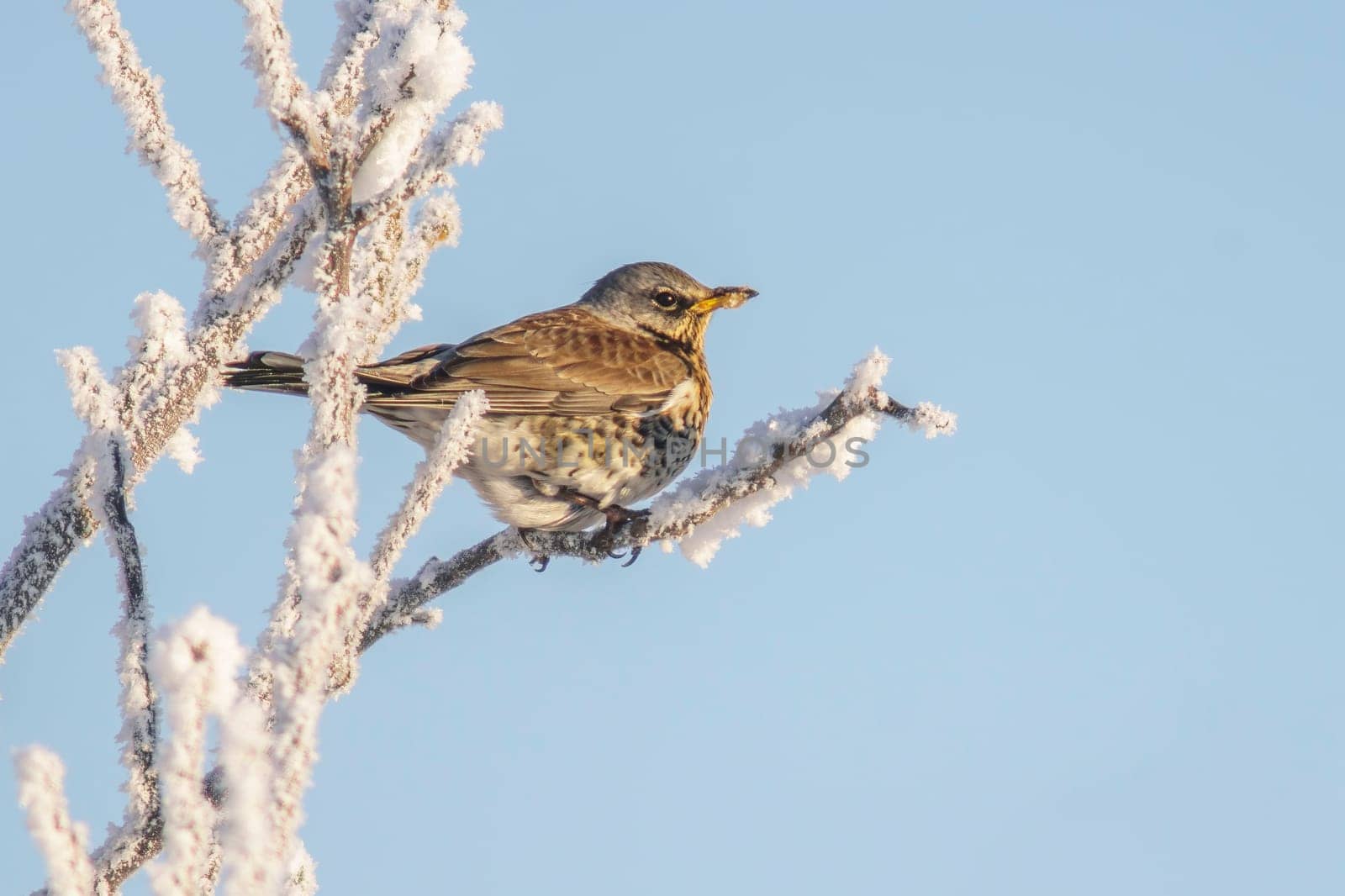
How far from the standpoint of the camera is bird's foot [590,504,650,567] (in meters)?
5.01

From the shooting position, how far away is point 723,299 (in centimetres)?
833

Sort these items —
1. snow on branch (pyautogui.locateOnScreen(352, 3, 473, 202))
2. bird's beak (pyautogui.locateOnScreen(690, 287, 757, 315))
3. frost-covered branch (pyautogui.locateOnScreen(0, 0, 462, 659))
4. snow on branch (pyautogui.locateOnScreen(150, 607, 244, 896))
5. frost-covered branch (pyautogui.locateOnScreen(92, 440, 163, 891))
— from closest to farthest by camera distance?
snow on branch (pyautogui.locateOnScreen(150, 607, 244, 896)) → frost-covered branch (pyautogui.locateOnScreen(92, 440, 163, 891)) → snow on branch (pyautogui.locateOnScreen(352, 3, 473, 202)) → frost-covered branch (pyautogui.locateOnScreen(0, 0, 462, 659)) → bird's beak (pyautogui.locateOnScreen(690, 287, 757, 315))

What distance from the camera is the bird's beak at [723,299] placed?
8.28m

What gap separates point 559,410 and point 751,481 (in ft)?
8.96

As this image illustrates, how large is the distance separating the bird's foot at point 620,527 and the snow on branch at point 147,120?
1737 mm

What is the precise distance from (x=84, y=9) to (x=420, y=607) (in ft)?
7.15

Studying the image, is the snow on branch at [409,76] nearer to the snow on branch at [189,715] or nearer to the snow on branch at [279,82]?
the snow on branch at [279,82]

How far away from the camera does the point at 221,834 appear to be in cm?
207

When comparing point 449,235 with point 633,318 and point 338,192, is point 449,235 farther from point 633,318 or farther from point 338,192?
point 633,318

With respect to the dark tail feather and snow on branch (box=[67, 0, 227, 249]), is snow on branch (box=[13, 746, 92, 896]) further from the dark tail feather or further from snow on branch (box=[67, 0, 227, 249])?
the dark tail feather

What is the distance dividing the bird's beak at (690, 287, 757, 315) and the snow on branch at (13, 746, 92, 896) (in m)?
6.38

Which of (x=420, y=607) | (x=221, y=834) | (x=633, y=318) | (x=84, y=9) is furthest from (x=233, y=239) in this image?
(x=633, y=318)

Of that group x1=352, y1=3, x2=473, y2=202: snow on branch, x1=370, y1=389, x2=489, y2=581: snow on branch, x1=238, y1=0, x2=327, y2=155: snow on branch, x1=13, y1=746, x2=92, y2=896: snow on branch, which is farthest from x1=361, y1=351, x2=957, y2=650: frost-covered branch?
x1=13, y1=746, x2=92, y2=896: snow on branch

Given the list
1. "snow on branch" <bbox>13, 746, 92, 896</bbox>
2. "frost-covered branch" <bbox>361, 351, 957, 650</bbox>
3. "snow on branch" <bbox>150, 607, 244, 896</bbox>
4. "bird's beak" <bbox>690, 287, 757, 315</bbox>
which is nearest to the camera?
"snow on branch" <bbox>150, 607, 244, 896</bbox>
